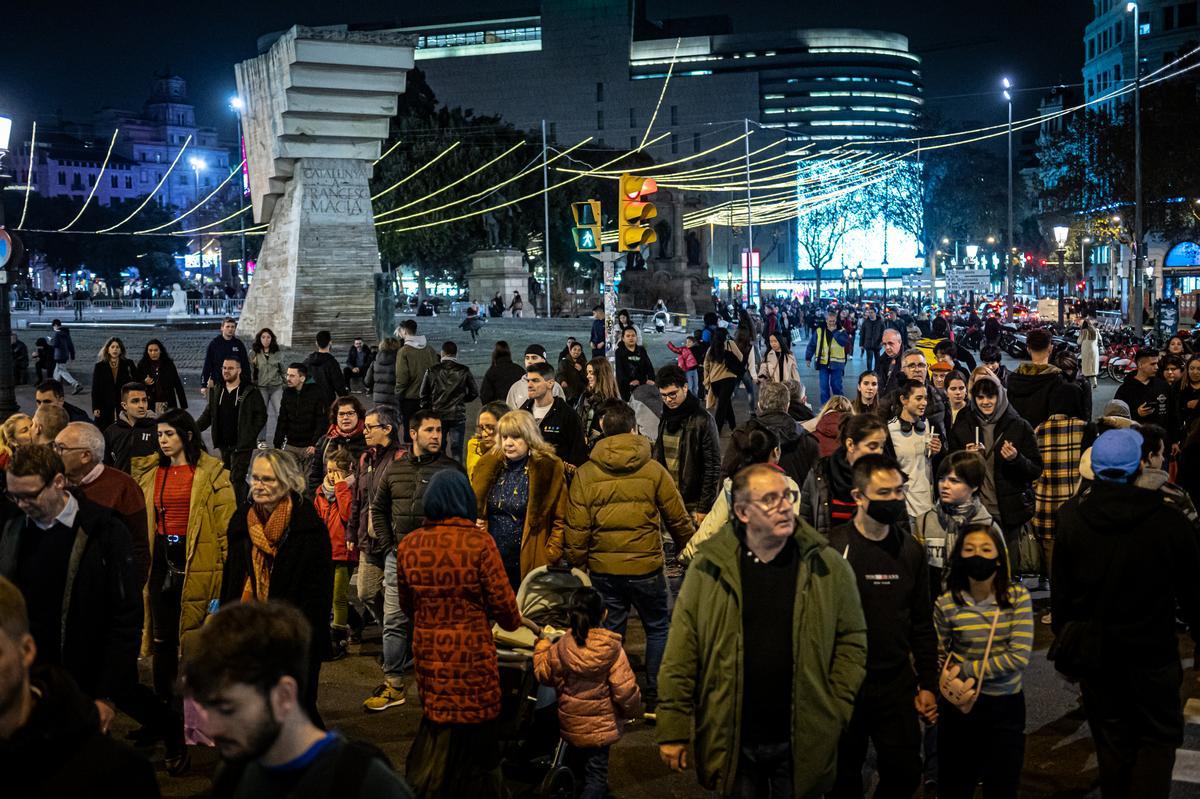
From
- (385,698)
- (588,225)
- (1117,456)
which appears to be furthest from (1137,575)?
(588,225)

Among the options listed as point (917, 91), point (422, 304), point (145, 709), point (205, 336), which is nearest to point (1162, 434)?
point (145, 709)

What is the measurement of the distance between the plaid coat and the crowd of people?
0.43m

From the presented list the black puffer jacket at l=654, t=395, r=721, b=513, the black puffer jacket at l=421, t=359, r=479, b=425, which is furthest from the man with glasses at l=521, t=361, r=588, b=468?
the black puffer jacket at l=421, t=359, r=479, b=425

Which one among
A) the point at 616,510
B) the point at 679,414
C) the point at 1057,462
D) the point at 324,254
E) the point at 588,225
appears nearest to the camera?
the point at 616,510

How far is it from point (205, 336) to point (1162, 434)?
28.5 m

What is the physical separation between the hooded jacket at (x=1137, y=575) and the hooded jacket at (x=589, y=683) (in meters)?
1.88

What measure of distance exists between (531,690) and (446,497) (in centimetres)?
115

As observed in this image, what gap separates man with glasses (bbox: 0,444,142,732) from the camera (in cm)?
453

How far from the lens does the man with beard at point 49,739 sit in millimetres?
2490

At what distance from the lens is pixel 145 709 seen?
5586mm

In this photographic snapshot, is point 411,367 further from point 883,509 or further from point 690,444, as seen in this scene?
point 883,509

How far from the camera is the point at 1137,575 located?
4492mm

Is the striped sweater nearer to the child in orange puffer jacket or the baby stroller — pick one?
the child in orange puffer jacket

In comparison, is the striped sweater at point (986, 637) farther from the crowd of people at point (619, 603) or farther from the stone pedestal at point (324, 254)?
the stone pedestal at point (324, 254)
